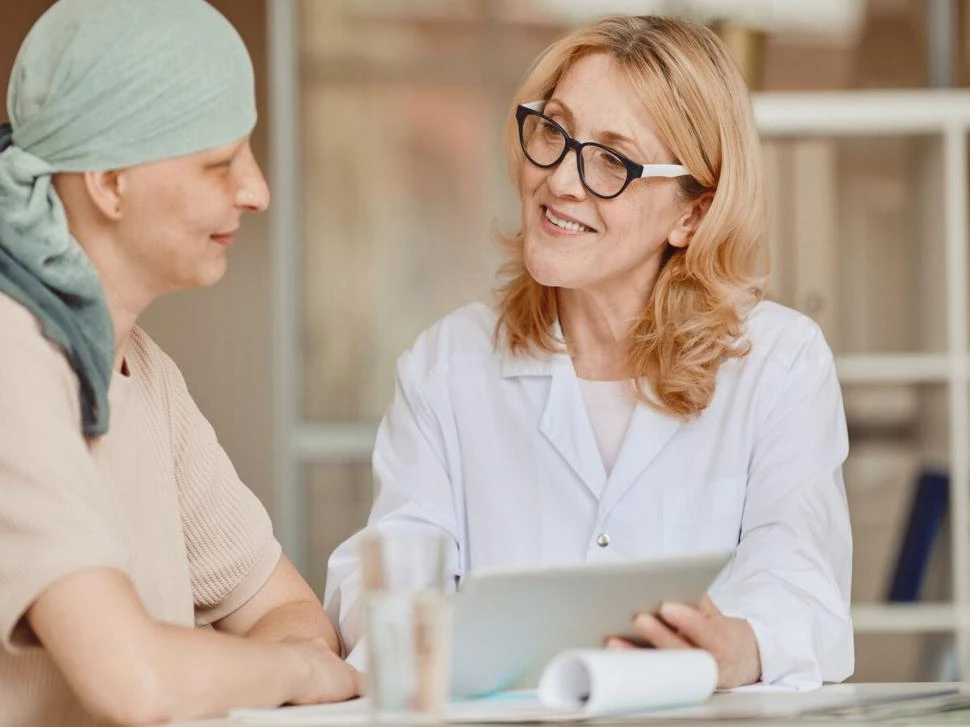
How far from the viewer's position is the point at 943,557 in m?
4.17

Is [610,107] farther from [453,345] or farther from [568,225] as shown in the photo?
[453,345]

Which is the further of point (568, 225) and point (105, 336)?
point (568, 225)

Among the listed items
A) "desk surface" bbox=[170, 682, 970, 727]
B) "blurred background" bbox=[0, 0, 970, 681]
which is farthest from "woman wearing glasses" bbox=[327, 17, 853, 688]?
"blurred background" bbox=[0, 0, 970, 681]

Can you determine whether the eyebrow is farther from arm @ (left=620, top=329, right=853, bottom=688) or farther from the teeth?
arm @ (left=620, top=329, right=853, bottom=688)

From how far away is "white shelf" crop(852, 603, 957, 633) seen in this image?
4051mm

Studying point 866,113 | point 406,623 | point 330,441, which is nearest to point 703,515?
point 406,623

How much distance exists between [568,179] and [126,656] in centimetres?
111

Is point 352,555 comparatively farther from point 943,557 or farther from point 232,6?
point 232,6

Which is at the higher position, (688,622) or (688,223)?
(688,223)

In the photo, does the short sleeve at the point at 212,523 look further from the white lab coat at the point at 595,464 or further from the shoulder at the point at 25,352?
the shoulder at the point at 25,352

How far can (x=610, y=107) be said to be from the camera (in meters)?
2.28

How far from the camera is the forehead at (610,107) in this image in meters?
2.27

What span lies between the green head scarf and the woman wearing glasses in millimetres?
736

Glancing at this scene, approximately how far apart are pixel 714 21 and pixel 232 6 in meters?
1.44
